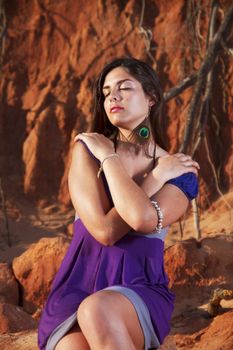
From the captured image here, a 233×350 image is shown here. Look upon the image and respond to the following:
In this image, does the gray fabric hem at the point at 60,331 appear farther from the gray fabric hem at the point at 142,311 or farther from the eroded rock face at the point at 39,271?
the eroded rock face at the point at 39,271

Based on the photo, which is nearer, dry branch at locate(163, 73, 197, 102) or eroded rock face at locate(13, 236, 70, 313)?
eroded rock face at locate(13, 236, 70, 313)

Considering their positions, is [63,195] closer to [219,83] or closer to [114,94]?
[219,83]

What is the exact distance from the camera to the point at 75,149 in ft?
7.32

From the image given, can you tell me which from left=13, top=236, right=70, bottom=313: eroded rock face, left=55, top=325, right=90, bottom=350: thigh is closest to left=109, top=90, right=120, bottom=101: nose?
left=55, top=325, right=90, bottom=350: thigh

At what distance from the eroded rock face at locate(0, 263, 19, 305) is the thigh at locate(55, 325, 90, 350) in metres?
2.34

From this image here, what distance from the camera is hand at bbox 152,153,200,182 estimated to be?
7.08ft

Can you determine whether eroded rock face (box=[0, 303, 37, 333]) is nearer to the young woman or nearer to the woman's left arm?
the young woman

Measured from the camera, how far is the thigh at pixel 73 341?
190 cm

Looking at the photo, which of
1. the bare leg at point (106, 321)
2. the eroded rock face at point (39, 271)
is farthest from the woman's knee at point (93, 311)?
the eroded rock face at point (39, 271)

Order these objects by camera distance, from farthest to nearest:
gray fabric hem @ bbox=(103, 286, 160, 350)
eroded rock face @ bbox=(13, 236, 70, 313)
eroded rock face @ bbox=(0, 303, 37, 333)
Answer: eroded rock face @ bbox=(13, 236, 70, 313), eroded rock face @ bbox=(0, 303, 37, 333), gray fabric hem @ bbox=(103, 286, 160, 350)

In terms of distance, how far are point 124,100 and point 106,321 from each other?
0.73 meters

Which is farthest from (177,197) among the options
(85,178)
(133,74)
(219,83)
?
(219,83)

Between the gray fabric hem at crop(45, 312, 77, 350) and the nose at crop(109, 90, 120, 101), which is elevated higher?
the nose at crop(109, 90, 120, 101)

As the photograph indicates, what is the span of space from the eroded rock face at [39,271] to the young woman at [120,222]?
6.63 feet
